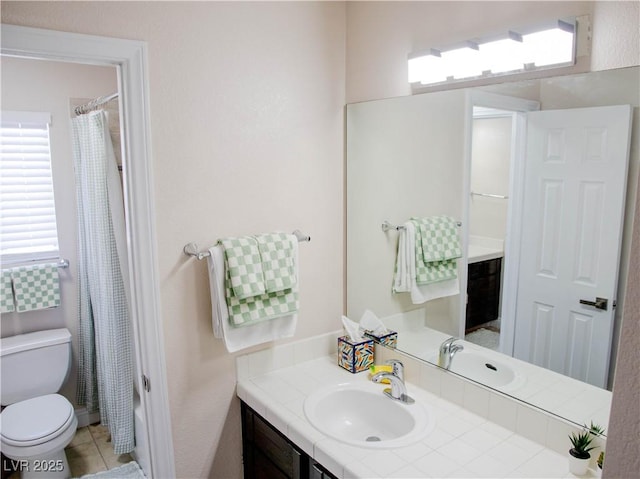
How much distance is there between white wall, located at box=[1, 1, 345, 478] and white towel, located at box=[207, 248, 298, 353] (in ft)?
0.26

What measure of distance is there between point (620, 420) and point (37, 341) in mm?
3125

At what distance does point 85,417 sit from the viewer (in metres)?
3.23

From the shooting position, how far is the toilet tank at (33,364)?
109 inches

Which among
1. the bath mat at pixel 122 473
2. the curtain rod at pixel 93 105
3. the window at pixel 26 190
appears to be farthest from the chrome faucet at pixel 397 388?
the window at pixel 26 190

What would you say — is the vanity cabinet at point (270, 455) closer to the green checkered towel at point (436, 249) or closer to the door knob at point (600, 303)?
the green checkered towel at point (436, 249)

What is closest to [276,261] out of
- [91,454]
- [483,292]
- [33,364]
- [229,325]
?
[229,325]

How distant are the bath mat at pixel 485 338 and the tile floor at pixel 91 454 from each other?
2196mm

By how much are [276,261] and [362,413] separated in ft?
2.31

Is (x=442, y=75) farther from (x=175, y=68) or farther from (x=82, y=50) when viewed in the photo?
(x=82, y=50)

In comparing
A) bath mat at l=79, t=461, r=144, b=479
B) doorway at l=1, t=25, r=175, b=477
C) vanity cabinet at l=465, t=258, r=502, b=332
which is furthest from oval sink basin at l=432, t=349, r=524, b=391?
bath mat at l=79, t=461, r=144, b=479

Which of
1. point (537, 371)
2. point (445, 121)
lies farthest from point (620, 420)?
point (445, 121)

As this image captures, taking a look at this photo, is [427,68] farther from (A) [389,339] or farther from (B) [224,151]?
(A) [389,339]

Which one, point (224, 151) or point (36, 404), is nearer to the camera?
point (224, 151)

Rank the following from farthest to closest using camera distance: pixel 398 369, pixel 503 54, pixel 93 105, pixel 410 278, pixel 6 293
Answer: pixel 6 293 < pixel 93 105 < pixel 410 278 < pixel 398 369 < pixel 503 54
